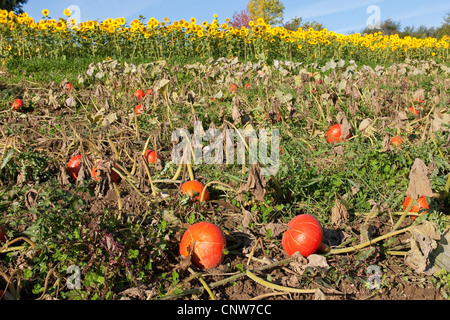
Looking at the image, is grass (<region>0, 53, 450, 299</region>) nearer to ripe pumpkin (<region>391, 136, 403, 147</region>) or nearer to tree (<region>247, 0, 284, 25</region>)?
ripe pumpkin (<region>391, 136, 403, 147</region>)

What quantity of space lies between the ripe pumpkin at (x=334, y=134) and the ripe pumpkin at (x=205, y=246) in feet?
6.92

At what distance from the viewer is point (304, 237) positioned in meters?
2.10

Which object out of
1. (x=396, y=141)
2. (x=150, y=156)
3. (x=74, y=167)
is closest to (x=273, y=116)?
(x=396, y=141)

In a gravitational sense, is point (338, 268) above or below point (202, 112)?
below

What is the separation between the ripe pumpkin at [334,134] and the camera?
150 inches

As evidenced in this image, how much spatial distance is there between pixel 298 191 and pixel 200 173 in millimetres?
866

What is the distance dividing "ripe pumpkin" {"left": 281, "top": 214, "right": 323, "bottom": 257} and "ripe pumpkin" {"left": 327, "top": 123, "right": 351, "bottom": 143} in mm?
1802

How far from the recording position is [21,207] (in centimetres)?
266

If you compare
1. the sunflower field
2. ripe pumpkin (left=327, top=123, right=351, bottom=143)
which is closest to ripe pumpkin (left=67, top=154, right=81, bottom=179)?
ripe pumpkin (left=327, top=123, right=351, bottom=143)

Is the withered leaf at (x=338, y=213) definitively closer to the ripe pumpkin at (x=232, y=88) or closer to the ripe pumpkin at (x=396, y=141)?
the ripe pumpkin at (x=396, y=141)

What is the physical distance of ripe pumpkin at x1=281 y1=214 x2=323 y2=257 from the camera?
82.6 inches

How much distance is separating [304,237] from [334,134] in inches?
77.7
